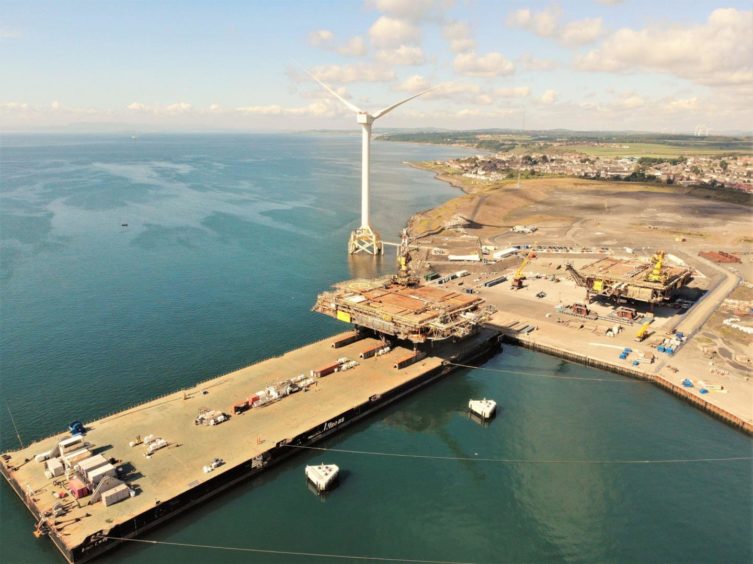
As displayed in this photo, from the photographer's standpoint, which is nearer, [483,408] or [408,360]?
[483,408]

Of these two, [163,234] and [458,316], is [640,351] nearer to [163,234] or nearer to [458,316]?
[458,316]

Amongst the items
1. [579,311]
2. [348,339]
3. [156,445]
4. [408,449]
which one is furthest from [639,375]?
[156,445]

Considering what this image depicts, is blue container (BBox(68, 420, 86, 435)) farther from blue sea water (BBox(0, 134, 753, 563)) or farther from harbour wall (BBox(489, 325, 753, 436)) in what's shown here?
harbour wall (BBox(489, 325, 753, 436))

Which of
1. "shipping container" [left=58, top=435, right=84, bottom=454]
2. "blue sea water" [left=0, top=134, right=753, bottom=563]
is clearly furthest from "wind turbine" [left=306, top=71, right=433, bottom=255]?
"shipping container" [left=58, top=435, right=84, bottom=454]

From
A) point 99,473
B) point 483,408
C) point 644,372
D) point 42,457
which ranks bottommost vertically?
point 483,408

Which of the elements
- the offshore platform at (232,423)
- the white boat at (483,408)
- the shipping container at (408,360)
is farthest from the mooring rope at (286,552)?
the shipping container at (408,360)

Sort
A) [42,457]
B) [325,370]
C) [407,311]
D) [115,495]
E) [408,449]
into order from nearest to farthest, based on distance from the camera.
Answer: [115,495]
[42,457]
[408,449]
[325,370]
[407,311]

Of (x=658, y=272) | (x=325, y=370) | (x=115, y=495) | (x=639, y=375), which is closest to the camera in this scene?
(x=115, y=495)

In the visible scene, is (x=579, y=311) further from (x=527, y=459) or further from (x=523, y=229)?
(x=523, y=229)
